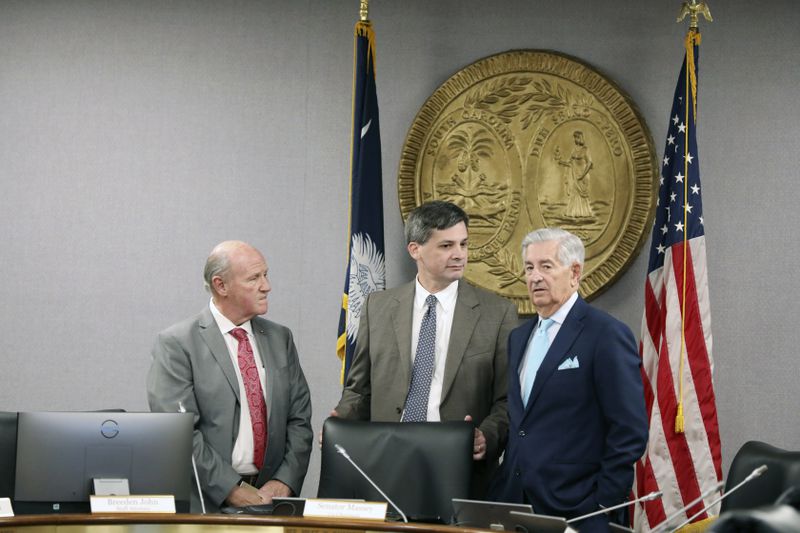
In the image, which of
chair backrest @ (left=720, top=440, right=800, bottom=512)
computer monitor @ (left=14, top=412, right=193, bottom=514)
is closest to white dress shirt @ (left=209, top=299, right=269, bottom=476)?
computer monitor @ (left=14, top=412, right=193, bottom=514)

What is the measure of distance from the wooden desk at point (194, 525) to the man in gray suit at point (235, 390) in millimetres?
756

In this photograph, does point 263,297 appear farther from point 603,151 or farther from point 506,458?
point 603,151

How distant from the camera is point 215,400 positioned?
12.6 feet

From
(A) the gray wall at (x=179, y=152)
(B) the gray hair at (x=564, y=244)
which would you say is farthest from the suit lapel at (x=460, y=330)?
(A) the gray wall at (x=179, y=152)

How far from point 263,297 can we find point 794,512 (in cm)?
293

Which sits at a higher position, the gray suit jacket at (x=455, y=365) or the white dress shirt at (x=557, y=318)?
the white dress shirt at (x=557, y=318)

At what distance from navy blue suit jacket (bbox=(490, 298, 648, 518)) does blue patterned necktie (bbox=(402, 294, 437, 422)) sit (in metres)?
0.52

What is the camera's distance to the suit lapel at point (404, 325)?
3926 millimetres

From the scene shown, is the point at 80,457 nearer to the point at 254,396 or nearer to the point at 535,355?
the point at 254,396

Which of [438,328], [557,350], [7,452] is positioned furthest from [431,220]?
[7,452]

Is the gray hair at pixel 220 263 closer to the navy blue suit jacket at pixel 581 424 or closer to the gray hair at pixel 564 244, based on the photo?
the gray hair at pixel 564 244

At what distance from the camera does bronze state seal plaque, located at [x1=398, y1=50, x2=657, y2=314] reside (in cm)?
493

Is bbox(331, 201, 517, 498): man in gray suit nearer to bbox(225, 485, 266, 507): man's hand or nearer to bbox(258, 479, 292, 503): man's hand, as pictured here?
bbox(258, 479, 292, 503): man's hand

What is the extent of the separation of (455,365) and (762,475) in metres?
1.20
